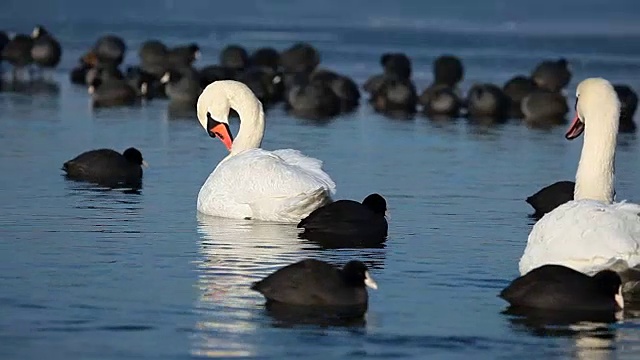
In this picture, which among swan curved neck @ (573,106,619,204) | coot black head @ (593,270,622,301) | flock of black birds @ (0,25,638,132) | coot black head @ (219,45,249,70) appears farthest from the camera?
coot black head @ (219,45,249,70)

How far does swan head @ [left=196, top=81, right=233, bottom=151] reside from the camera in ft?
55.5

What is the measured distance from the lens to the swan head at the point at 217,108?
16906mm

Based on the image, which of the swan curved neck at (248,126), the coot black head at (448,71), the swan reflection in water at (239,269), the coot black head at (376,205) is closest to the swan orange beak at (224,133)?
the swan curved neck at (248,126)

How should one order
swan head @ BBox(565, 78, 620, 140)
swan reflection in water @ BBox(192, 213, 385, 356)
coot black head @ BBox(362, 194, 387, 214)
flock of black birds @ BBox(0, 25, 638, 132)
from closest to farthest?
swan reflection in water @ BBox(192, 213, 385, 356) → swan head @ BBox(565, 78, 620, 140) → coot black head @ BBox(362, 194, 387, 214) → flock of black birds @ BBox(0, 25, 638, 132)

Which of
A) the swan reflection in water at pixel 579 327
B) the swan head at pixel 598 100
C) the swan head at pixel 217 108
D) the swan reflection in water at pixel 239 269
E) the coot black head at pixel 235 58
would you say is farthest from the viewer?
the coot black head at pixel 235 58

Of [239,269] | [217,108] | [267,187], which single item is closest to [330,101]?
[217,108]

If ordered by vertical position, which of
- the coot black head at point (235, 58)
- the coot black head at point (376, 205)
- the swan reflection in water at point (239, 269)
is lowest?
the swan reflection in water at point (239, 269)

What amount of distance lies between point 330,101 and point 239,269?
17.8 m

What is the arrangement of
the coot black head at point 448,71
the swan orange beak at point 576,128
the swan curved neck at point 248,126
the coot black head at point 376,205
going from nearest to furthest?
1. the swan orange beak at point 576,128
2. the coot black head at point 376,205
3. the swan curved neck at point 248,126
4. the coot black head at point 448,71

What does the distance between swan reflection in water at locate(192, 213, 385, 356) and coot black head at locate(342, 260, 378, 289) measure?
0.40 metres

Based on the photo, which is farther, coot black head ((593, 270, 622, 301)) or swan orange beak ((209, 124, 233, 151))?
swan orange beak ((209, 124, 233, 151))

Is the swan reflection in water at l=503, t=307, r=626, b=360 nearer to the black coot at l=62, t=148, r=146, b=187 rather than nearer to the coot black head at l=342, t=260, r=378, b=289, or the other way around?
the coot black head at l=342, t=260, r=378, b=289

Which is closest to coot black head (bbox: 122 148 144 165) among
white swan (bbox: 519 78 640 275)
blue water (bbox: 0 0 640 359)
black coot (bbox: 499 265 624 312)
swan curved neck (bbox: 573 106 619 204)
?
blue water (bbox: 0 0 640 359)

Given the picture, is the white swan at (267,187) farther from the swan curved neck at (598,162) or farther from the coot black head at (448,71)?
the coot black head at (448,71)
